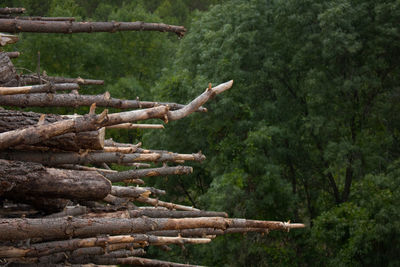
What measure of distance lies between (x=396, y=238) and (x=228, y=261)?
457cm

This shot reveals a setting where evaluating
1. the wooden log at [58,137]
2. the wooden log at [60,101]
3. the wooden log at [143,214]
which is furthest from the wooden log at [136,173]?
the wooden log at [58,137]

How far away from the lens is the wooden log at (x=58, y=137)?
4.13 m

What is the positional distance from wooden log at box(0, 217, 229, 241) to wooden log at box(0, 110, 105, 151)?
2.15 ft

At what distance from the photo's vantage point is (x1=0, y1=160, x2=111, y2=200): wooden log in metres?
3.80

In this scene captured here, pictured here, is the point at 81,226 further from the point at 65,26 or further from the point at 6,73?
the point at 65,26

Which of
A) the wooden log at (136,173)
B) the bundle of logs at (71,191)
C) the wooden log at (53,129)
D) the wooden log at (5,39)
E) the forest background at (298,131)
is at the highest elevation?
the wooden log at (53,129)

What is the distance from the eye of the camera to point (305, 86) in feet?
57.9

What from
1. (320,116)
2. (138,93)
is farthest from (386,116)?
(138,93)

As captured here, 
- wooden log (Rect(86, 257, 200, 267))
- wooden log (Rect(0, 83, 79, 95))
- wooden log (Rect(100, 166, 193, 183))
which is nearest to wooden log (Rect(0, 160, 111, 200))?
wooden log (Rect(0, 83, 79, 95))

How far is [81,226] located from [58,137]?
766 mm

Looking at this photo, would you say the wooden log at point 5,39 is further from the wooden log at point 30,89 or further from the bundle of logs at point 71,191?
the wooden log at point 30,89

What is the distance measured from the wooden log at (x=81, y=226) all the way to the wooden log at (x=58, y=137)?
655 mm

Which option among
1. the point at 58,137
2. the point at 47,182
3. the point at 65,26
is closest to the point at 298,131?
the point at 65,26

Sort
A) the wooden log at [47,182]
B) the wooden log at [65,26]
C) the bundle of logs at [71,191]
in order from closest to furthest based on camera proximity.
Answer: the bundle of logs at [71,191] → the wooden log at [47,182] → the wooden log at [65,26]
